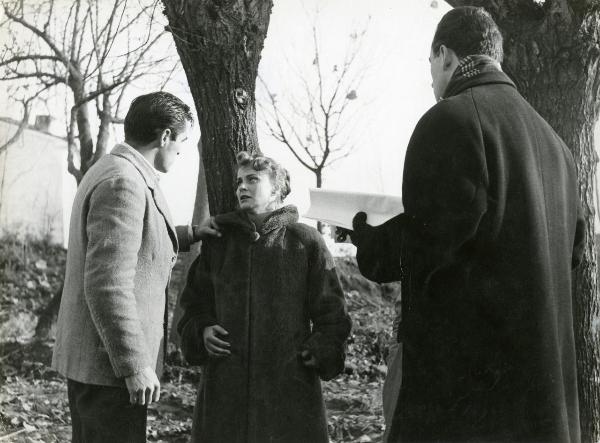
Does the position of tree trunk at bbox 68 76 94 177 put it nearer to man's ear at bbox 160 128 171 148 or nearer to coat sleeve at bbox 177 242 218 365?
coat sleeve at bbox 177 242 218 365

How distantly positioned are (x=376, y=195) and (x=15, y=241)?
7.57m

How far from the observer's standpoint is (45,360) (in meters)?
7.13

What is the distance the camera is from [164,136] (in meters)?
2.91

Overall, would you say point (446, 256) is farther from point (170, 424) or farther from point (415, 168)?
point (170, 424)

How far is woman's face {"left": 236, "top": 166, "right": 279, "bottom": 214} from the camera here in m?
3.26

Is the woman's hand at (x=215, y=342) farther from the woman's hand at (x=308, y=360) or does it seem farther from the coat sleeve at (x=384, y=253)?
the coat sleeve at (x=384, y=253)

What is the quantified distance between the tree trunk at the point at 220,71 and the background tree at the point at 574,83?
148 cm

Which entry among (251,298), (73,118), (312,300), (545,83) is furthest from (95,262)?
(73,118)

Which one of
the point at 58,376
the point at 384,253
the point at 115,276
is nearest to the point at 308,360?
the point at 384,253

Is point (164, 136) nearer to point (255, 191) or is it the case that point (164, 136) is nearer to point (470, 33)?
point (255, 191)

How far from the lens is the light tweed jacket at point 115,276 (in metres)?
2.50

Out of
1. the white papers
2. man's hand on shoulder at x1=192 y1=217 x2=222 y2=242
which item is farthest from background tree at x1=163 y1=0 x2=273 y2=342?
the white papers

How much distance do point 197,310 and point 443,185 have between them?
5.11 feet

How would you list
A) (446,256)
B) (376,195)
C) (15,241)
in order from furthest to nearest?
1. (15,241)
2. (376,195)
3. (446,256)
